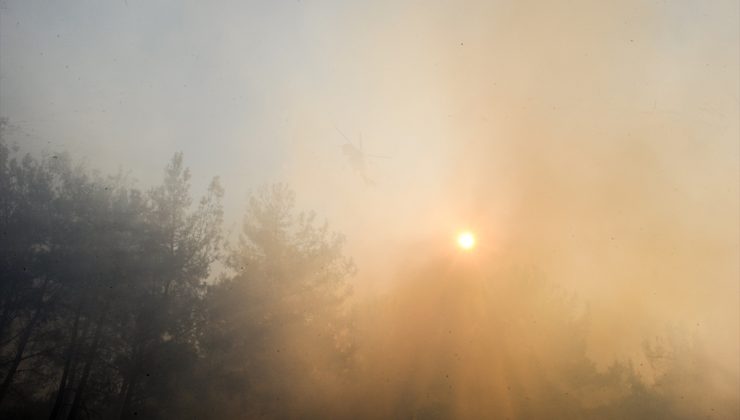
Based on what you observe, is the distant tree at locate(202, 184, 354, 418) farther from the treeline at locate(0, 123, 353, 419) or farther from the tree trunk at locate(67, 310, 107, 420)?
the tree trunk at locate(67, 310, 107, 420)

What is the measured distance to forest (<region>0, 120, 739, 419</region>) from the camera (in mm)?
11680

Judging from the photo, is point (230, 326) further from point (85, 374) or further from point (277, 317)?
point (85, 374)

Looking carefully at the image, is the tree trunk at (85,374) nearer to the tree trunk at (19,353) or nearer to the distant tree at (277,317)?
the tree trunk at (19,353)

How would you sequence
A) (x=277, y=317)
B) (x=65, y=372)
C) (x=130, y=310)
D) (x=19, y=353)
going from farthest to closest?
1. (x=277, y=317)
2. (x=130, y=310)
3. (x=65, y=372)
4. (x=19, y=353)

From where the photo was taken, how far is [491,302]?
1786cm

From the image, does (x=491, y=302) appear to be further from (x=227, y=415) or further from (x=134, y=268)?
(x=134, y=268)

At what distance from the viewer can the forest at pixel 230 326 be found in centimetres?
1168

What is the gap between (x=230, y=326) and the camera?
1271 cm

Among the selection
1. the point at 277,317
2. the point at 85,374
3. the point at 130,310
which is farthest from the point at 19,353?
the point at 277,317

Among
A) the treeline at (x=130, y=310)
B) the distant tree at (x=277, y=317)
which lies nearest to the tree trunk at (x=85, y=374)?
the treeline at (x=130, y=310)

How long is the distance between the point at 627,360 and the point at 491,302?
27.2 ft

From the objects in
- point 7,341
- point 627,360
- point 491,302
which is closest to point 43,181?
point 7,341

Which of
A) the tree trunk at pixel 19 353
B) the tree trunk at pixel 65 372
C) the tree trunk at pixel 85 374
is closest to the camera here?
the tree trunk at pixel 19 353

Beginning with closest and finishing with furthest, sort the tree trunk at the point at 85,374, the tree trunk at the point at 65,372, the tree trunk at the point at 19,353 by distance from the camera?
the tree trunk at the point at 19,353, the tree trunk at the point at 65,372, the tree trunk at the point at 85,374
